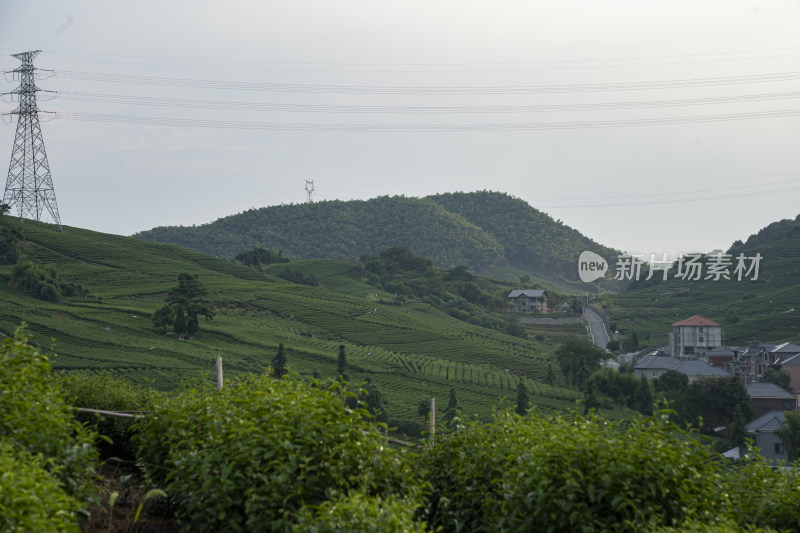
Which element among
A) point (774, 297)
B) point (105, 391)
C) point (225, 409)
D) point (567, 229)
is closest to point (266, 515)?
point (225, 409)

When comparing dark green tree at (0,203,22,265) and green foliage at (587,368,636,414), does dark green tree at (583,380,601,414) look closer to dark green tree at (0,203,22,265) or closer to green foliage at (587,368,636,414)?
green foliage at (587,368,636,414)

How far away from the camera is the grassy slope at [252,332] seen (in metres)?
53.0

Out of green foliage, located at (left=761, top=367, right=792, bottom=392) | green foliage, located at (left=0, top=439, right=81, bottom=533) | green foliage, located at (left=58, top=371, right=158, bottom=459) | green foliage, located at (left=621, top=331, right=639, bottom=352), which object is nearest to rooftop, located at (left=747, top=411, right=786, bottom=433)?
green foliage, located at (left=761, top=367, right=792, bottom=392)

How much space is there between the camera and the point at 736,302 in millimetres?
86375

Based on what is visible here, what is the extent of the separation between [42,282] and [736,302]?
71746mm

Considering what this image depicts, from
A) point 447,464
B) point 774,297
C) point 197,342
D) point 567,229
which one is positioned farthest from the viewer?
point 567,229

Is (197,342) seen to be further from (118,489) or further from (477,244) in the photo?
(477,244)

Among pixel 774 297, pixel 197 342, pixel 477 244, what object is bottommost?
pixel 197 342

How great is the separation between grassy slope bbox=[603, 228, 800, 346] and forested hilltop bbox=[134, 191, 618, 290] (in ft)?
165

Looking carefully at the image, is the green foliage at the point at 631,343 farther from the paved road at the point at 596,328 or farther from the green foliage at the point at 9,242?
the green foliage at the point at 9,242

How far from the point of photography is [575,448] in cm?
503

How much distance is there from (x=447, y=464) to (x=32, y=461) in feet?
10.3

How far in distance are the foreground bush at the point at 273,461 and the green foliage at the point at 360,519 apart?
0.67 ft

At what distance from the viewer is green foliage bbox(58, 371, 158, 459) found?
758 cm
